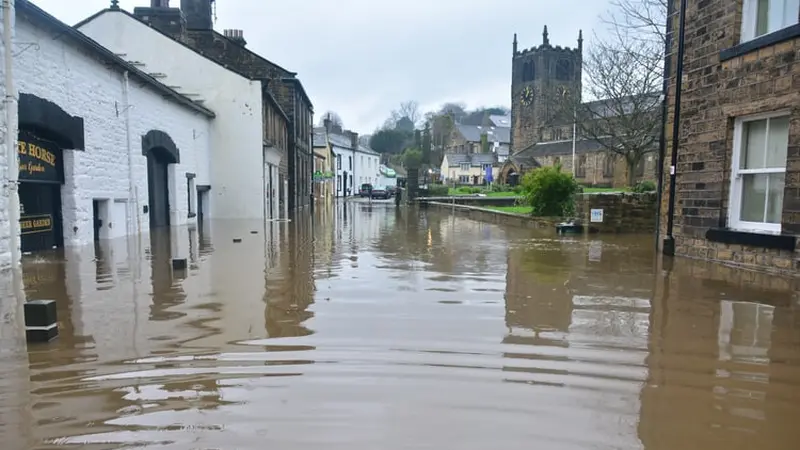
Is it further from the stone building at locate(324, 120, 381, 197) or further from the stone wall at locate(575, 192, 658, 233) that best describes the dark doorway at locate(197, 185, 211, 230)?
the stone building at locate(324, 120, 381, 197)

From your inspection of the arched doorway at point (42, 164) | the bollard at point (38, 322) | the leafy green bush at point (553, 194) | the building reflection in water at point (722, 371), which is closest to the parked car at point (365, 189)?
the leafy green bush at point (553, 194)

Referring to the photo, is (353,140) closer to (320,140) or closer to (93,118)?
(320,140)

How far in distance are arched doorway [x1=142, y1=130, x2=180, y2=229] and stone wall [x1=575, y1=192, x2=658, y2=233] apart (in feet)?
44.9

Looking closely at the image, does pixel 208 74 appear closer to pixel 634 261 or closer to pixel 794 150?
pixel 634 261

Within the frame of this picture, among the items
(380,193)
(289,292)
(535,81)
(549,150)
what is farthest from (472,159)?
(289,292)

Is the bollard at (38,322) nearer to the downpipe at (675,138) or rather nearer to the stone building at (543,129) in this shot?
the downpipe at (675,138)

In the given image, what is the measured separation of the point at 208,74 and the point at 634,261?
725 inches

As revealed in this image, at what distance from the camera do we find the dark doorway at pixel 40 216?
406 inches

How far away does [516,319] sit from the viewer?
582 centimetres

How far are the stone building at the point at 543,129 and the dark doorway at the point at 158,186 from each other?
5065 centimetres

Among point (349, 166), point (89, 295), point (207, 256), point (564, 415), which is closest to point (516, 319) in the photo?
point (564, 415)

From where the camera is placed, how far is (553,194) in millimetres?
19125

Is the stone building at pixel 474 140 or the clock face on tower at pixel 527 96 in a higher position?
the clock face on tower at pixel 527 96

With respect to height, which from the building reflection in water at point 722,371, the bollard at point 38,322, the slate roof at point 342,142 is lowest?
the building reflection in water at point 722,371
